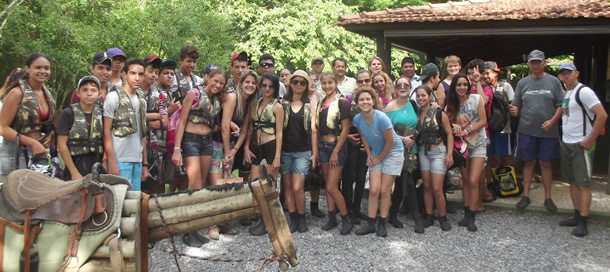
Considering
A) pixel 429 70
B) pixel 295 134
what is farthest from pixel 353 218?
pixel 429 70

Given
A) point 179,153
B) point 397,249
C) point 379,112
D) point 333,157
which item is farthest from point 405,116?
point 179,153

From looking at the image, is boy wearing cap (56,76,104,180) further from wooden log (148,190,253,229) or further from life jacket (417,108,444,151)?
life jacket (417,108,444,151)

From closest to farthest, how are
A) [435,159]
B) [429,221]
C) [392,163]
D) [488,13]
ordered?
1. [392,163]
2. [435,159]
3. [429,221]
4. [488,13]

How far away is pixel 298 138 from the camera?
5.42 meters

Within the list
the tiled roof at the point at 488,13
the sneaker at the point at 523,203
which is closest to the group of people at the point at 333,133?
the sneaker at the point at 523,203

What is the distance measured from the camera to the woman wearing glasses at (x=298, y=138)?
17.6 ft

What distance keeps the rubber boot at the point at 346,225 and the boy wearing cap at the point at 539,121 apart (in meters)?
2.47

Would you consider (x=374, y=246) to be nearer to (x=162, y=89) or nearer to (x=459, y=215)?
(x=459, y=215)

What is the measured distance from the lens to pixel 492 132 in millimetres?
6426

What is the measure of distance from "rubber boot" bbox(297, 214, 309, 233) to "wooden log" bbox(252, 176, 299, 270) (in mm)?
2917

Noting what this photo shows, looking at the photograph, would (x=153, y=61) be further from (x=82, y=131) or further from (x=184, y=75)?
(x=82, y=131)

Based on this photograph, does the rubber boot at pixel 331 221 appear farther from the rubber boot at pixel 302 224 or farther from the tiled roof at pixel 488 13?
the tiled roof at pixel 488 13

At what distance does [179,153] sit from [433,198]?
313cm

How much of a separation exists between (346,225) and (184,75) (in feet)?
8.67
